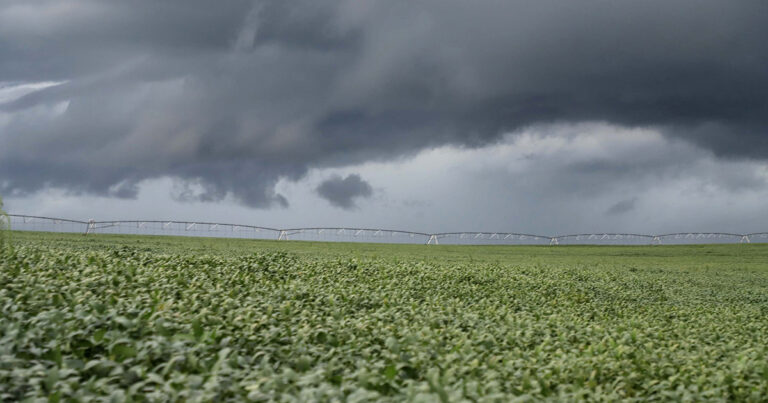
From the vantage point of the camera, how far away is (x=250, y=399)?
514 cm

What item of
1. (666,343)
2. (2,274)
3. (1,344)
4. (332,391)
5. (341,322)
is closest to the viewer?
(332,391)

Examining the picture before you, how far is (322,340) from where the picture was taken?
7.71 m

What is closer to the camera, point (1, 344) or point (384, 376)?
point (384, 376)

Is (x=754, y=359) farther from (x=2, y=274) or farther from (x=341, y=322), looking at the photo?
(x=2, y=274)

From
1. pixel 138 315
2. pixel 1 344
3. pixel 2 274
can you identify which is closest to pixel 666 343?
pixel 138 315

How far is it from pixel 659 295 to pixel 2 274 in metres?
16.1

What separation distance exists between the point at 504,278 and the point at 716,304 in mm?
6144

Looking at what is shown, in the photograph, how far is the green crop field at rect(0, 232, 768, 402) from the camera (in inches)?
221

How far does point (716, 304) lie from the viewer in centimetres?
1695

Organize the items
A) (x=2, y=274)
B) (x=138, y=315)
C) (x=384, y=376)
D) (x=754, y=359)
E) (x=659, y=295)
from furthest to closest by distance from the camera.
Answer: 1. (x=659, y=295)
2. (x=2, y=274)
3. (x=754, y=359)
4. (x=138, y=315)
5. (x=384, y=376)

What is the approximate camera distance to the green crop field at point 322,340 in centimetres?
562

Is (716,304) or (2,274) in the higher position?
(2,274)

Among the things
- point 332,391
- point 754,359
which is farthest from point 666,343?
point 332,391

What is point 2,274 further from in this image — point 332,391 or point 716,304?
point 716,304
